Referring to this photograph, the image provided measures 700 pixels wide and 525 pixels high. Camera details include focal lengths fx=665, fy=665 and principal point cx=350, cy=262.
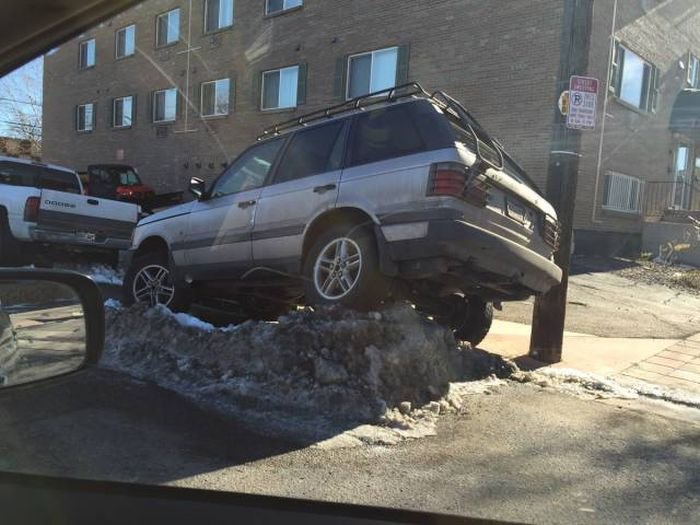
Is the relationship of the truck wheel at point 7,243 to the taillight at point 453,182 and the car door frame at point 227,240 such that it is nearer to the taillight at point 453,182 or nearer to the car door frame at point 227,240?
the car door frame at point 227,240

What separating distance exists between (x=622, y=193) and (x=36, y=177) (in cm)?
1406

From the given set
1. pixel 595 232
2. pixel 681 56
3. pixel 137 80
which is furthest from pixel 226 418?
pixel 137 80

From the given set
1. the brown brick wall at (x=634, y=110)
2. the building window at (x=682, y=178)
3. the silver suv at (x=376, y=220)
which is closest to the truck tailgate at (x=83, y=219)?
the silver suv at (x=376, y=220)

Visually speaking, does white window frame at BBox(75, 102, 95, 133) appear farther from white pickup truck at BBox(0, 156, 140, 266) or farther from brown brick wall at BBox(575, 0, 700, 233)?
brown brick wall at BBox(575, 0, 700, 233)

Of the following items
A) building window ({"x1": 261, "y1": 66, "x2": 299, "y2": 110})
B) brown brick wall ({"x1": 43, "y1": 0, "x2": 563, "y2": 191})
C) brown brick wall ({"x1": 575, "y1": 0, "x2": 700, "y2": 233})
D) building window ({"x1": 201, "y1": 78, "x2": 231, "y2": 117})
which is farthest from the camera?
building window ({"x1": 201, "y1": 78, "x2": 231, "y2": 117})

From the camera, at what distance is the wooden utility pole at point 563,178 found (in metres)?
6.75

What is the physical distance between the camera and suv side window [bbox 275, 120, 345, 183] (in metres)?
6.01

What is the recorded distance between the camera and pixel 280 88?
20.2 metres

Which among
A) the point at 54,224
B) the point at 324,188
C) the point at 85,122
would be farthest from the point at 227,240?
the point at 85,122

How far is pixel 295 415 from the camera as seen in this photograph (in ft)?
15.3

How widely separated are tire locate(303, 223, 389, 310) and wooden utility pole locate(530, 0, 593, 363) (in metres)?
2.33

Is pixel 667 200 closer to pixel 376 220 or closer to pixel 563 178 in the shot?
pixel 563 178

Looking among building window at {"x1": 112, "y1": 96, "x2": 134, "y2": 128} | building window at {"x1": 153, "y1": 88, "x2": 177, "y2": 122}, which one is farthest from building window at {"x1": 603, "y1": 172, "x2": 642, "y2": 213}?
building window at {"x1": 112, "y1": 96, "x2": 134, "y2": 128}

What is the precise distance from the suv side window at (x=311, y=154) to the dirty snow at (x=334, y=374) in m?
1.35
